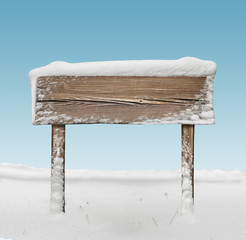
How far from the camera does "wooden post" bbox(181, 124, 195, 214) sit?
472cm

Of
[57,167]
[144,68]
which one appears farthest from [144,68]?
[57,167]

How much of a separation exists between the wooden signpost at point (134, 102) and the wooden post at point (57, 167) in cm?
15

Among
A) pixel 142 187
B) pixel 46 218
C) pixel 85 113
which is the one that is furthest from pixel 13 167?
pixel 85 113

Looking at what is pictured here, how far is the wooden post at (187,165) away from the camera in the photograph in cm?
472

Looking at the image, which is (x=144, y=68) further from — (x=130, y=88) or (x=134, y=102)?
(x=134, y=102)

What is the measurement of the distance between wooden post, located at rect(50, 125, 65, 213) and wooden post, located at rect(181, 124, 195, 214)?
1664 mm

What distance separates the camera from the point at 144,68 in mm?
4668

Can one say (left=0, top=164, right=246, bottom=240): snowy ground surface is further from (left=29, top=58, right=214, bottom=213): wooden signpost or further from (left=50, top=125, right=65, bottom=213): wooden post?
(left=29, top=58, right=214, bottom=213): wooden signpost

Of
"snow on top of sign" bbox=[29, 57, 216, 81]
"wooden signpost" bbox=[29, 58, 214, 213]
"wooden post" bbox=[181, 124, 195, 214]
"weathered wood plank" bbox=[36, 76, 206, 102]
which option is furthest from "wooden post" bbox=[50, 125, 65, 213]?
"wooden post" bbox=[181, 124, 195, 214]

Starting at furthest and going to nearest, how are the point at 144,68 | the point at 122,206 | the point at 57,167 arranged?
the point at 122,206 → the point at 57,167 → the point at 144,68

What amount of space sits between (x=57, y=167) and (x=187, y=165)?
5.87 ft

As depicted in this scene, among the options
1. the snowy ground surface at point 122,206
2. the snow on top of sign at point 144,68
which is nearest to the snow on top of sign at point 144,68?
the snow on top of sign at point 144,68

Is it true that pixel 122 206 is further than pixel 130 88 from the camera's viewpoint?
Yes

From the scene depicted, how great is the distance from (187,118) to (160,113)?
37cm
